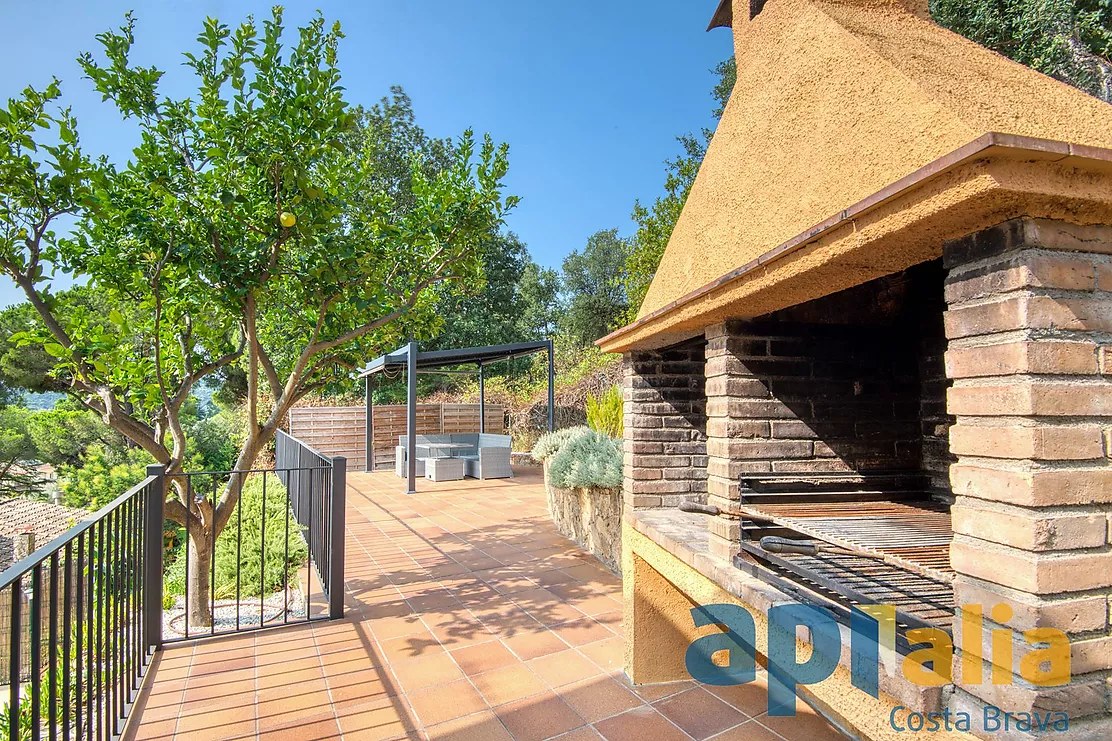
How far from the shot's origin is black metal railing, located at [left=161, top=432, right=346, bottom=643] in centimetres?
415

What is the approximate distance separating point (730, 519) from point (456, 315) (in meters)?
18.8

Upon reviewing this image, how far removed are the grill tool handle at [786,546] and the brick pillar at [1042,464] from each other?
0.76 m

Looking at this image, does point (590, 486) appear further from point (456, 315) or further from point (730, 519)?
point (456, 315)

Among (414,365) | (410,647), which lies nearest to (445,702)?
(410,647)

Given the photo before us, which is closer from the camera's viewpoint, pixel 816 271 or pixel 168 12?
pixel 816 271

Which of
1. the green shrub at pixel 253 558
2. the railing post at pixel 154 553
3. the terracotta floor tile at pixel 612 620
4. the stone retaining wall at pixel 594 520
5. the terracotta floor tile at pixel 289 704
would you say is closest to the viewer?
the terracotta floor tile at pixel 289 704

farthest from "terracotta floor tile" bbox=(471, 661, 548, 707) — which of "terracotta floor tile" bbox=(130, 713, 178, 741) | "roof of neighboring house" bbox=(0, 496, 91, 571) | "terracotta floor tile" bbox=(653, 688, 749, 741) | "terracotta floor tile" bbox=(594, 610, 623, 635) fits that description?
"roof of neighboring house" bbox=(0, 496, 91, 571)

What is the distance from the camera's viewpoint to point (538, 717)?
284 centimetres

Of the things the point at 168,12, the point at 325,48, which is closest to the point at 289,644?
the point at 325,48

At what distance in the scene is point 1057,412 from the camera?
3.54ft

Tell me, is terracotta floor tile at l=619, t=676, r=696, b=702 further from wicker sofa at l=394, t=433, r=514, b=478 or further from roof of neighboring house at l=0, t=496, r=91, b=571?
roof of neighboring house at l=0, t=496, r=91, b=571

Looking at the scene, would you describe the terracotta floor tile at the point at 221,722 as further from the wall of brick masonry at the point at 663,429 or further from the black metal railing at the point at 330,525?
the wall of brick masonry at the point at 663,429

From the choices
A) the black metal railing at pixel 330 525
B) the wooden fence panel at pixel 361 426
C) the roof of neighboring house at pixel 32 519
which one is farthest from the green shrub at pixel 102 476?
the black metal railing at pixel 330 525

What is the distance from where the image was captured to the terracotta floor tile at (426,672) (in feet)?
10.5
